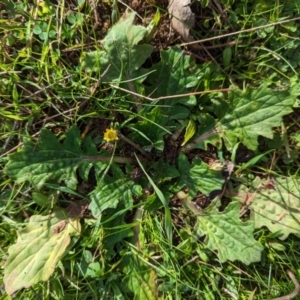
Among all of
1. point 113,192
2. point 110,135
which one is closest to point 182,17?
point 110,135

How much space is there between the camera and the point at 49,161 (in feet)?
7.32

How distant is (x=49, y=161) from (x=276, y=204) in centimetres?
107

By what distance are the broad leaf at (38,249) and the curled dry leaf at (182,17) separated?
1.02 meters

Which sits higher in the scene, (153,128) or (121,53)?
(121,53)

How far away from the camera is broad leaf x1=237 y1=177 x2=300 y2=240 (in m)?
2.27

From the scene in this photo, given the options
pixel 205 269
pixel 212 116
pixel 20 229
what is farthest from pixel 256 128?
pixel 20 229

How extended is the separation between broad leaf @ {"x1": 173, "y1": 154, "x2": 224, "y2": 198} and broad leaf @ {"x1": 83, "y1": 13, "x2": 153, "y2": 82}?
0.48 metres

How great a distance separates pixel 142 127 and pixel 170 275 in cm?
A: 71

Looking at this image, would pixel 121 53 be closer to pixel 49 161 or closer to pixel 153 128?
pixel 153 128

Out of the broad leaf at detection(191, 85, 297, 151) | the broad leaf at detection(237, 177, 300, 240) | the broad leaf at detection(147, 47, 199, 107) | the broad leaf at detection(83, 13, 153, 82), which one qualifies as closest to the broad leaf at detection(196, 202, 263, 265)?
the broad leaf at detection(237, 177, 300, 240)

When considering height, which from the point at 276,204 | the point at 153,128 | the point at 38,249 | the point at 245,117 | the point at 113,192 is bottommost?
the point at 38,249

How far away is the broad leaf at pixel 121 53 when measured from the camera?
7.25 ft

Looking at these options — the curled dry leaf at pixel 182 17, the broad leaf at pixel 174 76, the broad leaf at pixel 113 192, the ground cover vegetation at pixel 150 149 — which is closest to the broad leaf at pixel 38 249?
the ground cover vegetation at pixel 150 149

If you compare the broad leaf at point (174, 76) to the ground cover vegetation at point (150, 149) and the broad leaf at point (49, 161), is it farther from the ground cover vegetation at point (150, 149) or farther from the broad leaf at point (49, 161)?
the broad leaf at point (49, 161)
